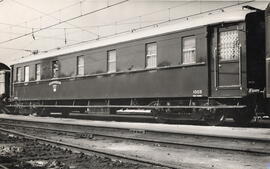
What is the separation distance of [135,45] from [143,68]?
108 centimetres

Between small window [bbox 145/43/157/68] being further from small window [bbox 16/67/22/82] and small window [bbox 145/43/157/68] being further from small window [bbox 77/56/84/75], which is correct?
small window [bbox 16/67/22/82]

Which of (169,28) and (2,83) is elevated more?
(169,28)

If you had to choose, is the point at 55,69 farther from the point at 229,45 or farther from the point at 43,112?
the point at 229,45

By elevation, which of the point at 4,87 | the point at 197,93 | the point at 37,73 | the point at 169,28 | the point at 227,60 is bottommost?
the point at 197,93

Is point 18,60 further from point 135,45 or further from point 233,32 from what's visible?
point 233,32

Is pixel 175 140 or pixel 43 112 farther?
pixel 43 112

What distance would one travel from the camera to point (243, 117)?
1263cm

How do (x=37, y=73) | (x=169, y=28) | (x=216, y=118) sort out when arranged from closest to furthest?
1. (x=216, y=118)
2. (x=169, y=28)
3. (x=37, y=73)

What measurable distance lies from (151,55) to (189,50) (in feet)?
6.69

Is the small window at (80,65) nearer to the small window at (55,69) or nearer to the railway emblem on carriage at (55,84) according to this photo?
the railway emblem on carriage at (55,84)

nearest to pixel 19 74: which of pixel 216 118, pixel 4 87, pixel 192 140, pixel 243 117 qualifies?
pixel 4 87

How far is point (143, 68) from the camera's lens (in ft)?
50.4

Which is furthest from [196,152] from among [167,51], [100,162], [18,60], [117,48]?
[18,60]

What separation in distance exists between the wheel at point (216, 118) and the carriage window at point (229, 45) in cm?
175
